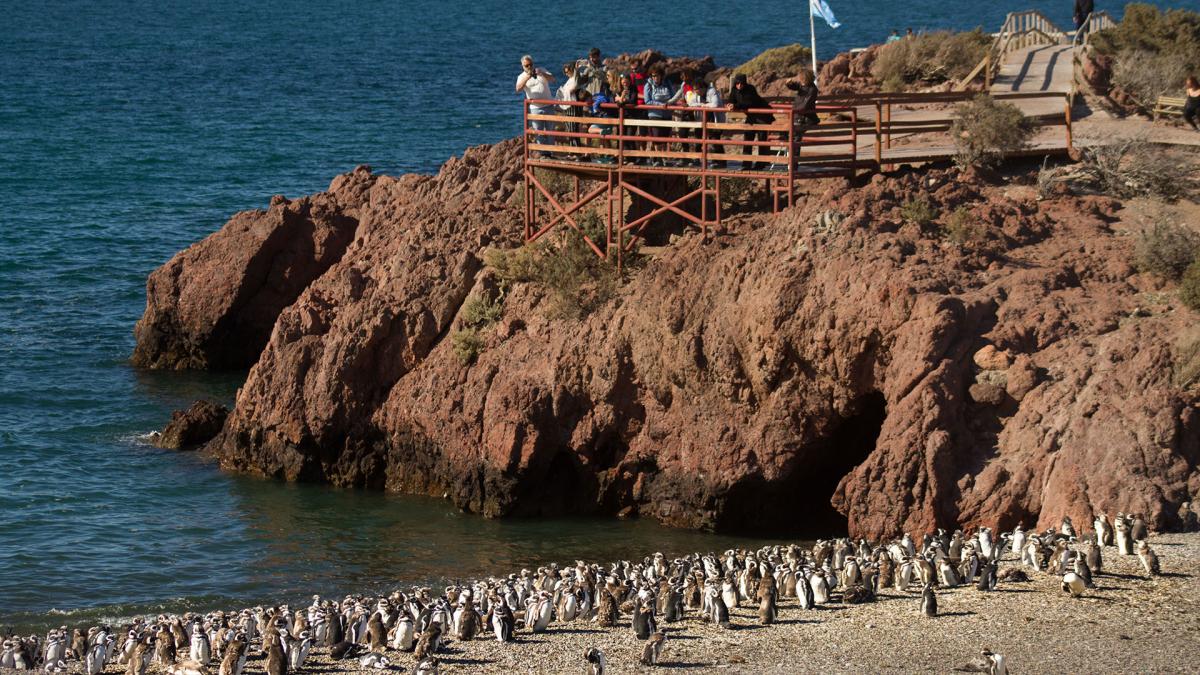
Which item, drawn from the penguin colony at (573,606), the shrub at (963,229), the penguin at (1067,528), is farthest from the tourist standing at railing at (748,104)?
the penguin at (1067,528)

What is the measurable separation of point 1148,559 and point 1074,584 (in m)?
1.22

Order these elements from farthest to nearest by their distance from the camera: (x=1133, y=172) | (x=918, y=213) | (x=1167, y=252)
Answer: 1. (x=1133, y=172)
2. (x=918, y=213)
3. (x=1167, y=252)

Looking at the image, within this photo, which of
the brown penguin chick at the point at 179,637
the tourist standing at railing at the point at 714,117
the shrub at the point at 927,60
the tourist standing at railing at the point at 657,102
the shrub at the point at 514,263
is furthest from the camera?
the shrub at the point at 927,60

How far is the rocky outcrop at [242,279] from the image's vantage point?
4509 cm

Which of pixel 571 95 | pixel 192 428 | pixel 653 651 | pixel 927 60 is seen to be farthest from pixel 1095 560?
pixel 927 60

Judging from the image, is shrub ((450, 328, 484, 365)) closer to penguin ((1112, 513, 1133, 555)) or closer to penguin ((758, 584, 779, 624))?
penguin ((758, 584, 779, 624))

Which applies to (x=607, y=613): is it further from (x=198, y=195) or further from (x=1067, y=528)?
(x=198, y=195)

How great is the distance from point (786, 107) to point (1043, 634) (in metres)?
13.5

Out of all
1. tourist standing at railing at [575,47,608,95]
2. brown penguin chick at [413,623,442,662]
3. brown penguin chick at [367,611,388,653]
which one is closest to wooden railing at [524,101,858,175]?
tourist standing at railing at [575,47,608,95]

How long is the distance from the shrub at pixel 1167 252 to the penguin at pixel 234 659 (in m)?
17.5

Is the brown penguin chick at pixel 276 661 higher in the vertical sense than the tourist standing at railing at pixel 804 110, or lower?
lower

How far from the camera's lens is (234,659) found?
80.4 feet

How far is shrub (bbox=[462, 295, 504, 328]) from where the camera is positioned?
36.1 meters

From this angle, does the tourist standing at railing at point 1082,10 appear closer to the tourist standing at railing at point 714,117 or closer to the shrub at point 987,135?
the shrub at point 987,135
